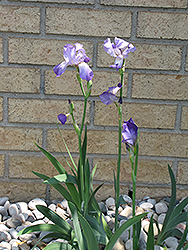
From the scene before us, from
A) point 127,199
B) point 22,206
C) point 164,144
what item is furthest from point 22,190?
point 164,144

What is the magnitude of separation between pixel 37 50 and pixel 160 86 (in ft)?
2.04

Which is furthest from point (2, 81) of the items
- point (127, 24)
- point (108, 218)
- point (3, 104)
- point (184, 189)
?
point (184, 189)

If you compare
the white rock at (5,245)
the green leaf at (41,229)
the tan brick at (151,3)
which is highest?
the tan brick at (151,3)

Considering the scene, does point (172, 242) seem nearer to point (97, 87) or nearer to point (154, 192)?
point (154, 192)

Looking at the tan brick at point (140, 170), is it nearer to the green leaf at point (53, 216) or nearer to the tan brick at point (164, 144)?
the tan brick at point (164, 144)

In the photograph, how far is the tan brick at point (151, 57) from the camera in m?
1.36

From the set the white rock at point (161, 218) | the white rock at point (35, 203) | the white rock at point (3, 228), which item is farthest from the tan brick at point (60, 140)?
the white rock at point (161, 218)

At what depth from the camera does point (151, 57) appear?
1.37m

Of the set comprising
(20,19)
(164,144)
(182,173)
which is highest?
(20,19)

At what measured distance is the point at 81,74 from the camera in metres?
0.84

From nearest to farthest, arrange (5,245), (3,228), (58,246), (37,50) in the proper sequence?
(58,246) < (5,245) < (3,228) < (37,50)

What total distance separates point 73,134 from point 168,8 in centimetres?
75

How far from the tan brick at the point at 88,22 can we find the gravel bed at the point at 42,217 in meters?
0.83

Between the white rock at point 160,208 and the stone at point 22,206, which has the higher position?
the white rock at point 160,208
